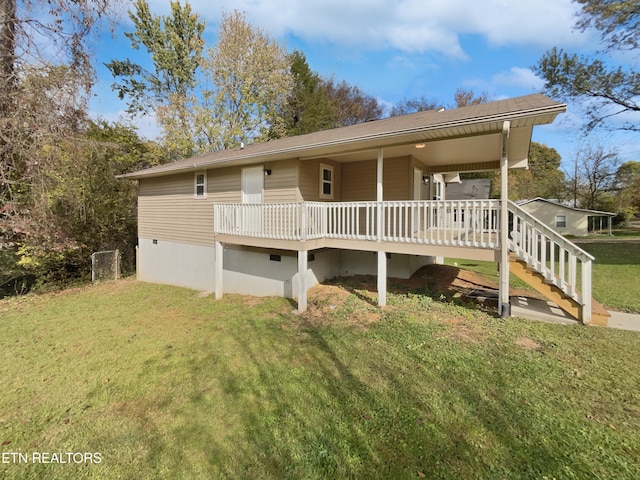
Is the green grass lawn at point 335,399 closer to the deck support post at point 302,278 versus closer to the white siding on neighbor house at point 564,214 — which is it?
the deck support post at point 302,278

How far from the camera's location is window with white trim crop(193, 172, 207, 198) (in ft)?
36.1

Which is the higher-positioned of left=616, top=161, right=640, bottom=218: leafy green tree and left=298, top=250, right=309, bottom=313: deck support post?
left=616, top=161, right=640, bottom=218: leafy green tree

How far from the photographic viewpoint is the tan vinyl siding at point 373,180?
8820mm

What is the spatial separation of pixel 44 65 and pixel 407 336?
11040 millimetres

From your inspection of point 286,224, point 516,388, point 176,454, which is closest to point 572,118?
point 286,224

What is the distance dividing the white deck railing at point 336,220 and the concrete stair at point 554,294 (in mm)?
673

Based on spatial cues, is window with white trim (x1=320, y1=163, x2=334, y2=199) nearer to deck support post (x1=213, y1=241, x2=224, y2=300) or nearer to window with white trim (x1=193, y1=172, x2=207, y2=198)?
deck support post (x1=213, y1=241, x2=224, y2=300)

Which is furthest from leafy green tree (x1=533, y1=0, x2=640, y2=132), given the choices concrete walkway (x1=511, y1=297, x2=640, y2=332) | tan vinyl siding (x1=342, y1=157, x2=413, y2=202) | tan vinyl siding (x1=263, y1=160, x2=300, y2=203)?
tan vinyl siding (x1=263, y1=160, x2=300, y2=203)

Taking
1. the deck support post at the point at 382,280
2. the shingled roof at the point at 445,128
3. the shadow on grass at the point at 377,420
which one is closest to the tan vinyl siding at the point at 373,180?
the shingled roof at the point at 445,128

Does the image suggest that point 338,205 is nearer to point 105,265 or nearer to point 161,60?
point 105,265

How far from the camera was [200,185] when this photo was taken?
11234 mm

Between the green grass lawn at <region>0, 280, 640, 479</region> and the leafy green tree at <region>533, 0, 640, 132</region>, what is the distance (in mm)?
14347

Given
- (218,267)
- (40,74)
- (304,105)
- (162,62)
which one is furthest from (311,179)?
(162,62)

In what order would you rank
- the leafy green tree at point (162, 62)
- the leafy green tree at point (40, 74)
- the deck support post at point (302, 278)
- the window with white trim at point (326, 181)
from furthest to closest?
the leafy green tree at point (162, 62) → the window with white trim at point (326, 181) → the leafy green tree at point (40, 74) → the deck support post at point (302, 278)
